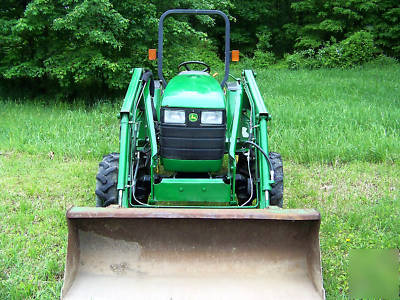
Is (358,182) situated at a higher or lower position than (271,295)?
higher

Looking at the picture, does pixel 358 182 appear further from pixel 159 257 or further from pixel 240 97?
pixel 159 257

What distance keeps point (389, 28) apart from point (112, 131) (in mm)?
13176

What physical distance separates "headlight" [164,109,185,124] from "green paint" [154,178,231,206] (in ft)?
1.53

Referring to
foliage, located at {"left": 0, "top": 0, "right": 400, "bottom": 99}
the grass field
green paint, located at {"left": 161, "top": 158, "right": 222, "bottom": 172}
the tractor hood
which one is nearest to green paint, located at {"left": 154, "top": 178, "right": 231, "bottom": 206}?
green paint, located at {"left": 161, "top": 158, "right": 222, "bottom": 172}

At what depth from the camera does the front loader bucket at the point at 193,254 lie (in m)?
2.68

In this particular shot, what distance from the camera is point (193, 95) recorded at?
3637 millimetres

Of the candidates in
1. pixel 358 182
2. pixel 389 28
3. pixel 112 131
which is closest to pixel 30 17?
pixel 112 131

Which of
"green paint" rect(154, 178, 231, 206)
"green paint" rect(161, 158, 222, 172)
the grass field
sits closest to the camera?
the grass field

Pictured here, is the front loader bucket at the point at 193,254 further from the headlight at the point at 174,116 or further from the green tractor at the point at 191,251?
the headlight at the point at 174,116

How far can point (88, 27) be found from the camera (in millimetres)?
7828

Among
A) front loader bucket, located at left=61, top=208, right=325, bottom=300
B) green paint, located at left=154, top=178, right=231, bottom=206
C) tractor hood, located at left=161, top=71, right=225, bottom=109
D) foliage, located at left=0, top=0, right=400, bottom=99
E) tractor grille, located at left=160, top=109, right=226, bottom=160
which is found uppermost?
foliage, located at left=0, top=0, right=400, bottom=99

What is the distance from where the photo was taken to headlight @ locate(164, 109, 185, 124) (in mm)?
3574

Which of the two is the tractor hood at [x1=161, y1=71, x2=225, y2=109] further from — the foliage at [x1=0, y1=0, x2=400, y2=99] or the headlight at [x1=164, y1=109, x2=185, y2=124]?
the foliage at [x1=0, y1=0, x2=400, y2=99]

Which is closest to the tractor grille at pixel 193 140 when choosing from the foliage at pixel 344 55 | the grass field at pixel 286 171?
the grass field at pixel 286 171
